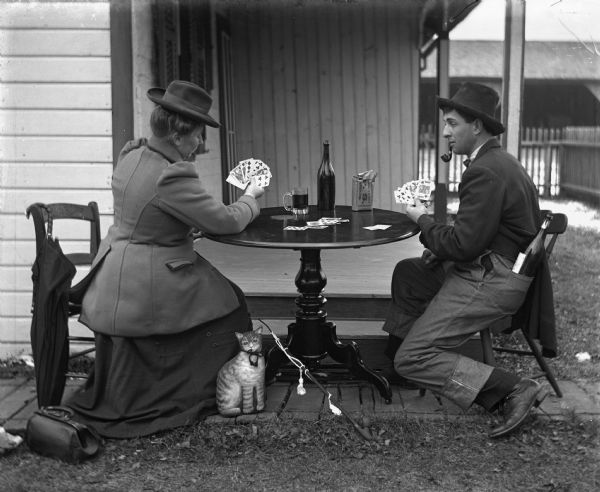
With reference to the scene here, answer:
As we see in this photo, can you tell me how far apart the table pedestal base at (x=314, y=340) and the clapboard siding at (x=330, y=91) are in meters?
5.06

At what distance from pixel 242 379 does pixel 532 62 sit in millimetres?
20994

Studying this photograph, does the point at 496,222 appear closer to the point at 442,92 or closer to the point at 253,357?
the point at 253,357

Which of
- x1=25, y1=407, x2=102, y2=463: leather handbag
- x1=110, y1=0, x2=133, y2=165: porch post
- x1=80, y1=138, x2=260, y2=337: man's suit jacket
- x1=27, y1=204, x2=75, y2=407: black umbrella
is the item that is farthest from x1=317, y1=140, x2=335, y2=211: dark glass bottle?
x1=25, y1=407, x2=102, y2=463: leather handbag

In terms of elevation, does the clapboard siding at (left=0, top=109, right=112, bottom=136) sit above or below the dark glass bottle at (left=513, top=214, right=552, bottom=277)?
above

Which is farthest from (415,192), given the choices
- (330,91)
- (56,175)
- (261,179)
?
(330,91)

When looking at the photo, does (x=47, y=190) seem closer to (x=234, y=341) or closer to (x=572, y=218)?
(x=234, y=341)

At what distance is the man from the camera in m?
3.29

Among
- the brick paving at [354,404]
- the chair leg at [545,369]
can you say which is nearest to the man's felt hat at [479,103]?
the chair leg at [545,369]

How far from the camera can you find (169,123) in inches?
135

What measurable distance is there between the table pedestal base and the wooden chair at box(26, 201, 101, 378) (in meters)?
1.04

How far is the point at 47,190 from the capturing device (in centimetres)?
453

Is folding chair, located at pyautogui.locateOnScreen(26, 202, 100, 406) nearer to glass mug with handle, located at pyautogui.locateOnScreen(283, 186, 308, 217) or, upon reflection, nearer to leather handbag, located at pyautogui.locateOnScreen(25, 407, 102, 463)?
leather handbag, located at pyautogui.locateOnScreen(25, 407, 102, 463)

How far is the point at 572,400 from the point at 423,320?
103cm

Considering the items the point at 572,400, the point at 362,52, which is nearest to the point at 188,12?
the point at 362,52
